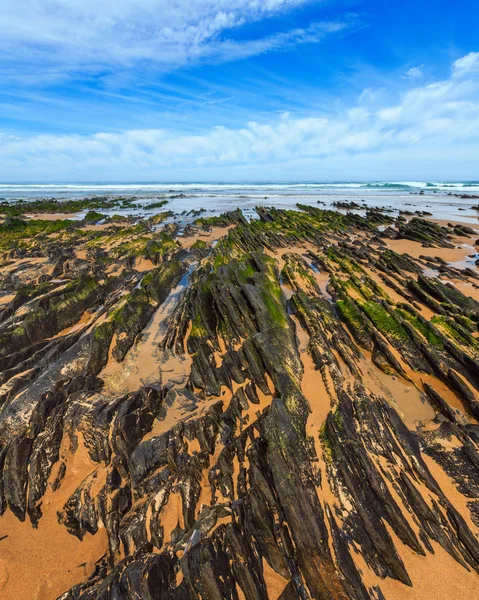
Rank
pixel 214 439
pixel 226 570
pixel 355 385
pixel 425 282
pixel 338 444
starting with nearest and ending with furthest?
pixel 226 570 → pixel 338 444 → pixel 214 439 → pixel 355 385 → pixel 425 282

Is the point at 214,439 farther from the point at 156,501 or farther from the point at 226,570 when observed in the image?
the point at 226,570

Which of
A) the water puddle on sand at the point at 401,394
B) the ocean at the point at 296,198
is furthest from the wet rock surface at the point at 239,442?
the ocean at the point at 296,198

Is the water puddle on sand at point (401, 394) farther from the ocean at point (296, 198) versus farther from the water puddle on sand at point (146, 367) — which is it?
the ocean at point (296, 198)

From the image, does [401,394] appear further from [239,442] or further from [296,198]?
[296,198]

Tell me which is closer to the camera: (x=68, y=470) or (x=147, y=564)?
(x=147, y=564)

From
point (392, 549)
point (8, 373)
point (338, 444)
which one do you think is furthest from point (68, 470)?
point (392, 549)

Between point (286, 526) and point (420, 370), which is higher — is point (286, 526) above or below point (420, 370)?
above
